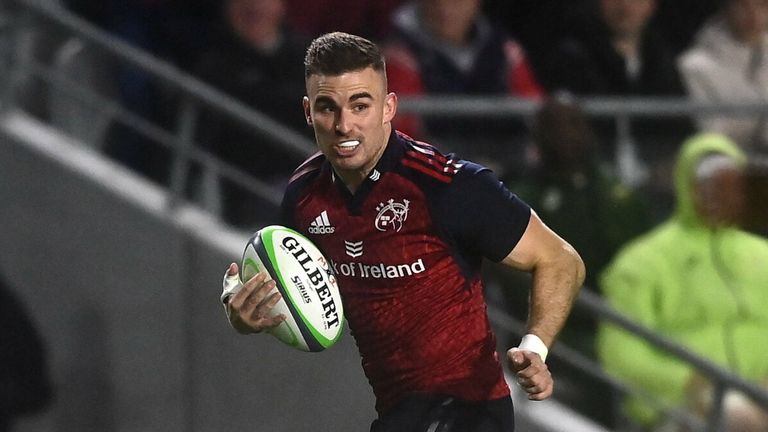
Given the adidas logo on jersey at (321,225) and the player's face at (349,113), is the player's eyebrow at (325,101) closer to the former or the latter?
the player's face at (349,113)

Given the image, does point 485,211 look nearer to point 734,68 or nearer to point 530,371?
point 530,371

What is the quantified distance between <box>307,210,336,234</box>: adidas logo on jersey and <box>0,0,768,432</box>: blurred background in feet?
8.35

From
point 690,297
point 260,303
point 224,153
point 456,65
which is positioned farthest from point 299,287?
point 456,65

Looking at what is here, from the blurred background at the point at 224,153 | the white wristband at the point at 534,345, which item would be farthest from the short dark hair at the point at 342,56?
the blurred background at the point at 224,153

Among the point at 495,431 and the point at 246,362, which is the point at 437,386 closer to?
the point at 495,431

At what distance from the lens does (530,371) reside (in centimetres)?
489

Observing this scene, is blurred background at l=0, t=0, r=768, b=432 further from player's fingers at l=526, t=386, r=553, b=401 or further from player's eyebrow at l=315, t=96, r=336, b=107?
player's fingers at l=526, t=386, r=553, b=401

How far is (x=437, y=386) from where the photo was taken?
5.46 metres

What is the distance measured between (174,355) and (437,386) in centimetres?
344

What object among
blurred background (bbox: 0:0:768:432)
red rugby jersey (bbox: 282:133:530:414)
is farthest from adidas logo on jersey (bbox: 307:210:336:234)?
blurred background (bbox: 0:0:768:432)

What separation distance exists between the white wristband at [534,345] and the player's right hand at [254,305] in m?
0.76

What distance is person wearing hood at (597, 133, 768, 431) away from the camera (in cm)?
780

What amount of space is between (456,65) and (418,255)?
373cm

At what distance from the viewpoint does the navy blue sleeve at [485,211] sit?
5.28 m
